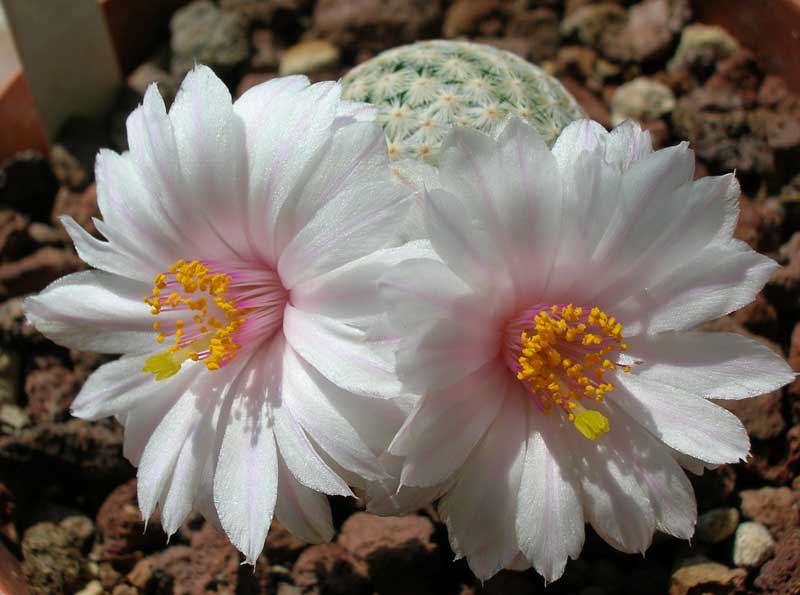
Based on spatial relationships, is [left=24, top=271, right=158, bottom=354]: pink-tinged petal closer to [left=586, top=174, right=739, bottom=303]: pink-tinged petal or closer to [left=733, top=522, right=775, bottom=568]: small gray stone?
[left=586, top=174, right=739, bottom=303]: pink-tinged petal

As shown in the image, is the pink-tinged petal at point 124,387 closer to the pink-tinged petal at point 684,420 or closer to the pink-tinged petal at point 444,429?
the pink-tinged petal at point 444,429

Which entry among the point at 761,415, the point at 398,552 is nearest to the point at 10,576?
the point at 398,552

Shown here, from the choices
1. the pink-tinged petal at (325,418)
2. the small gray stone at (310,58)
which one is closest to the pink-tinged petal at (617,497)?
the pink-tinged petal at (325,418)

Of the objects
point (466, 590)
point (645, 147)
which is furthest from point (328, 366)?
point (466, 590)

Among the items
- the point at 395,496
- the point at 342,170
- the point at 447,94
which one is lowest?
the point at 395,496

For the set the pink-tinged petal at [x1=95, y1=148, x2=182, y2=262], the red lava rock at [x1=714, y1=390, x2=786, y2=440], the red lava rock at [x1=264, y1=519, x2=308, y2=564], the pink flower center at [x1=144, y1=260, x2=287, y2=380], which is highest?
the pink-tinged petal at [x1=95, y1=148, x2=182, y2=262]

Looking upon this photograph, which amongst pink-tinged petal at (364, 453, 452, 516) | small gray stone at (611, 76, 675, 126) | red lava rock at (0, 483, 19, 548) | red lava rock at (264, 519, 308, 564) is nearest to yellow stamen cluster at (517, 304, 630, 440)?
pink-tinged petal at (364, 453, 452, 516)

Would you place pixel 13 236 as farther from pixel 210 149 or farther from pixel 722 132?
pixel 722 132
